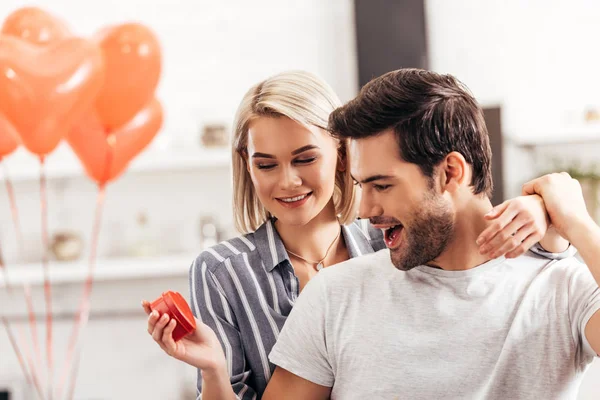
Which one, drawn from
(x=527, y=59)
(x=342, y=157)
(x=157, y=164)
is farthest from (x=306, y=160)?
(x=527, y=59)

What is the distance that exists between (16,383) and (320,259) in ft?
8.22

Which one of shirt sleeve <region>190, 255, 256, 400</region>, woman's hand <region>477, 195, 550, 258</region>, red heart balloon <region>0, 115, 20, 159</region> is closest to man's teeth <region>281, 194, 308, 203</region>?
shirt sleeve <region>190, 255, 256, 400</region>

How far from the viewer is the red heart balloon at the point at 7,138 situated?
2047mm

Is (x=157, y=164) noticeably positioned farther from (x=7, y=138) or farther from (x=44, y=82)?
(x=44, y=82)

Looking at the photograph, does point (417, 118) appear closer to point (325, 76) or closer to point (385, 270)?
point (385, 270)

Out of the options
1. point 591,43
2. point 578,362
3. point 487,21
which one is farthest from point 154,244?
point 578,362

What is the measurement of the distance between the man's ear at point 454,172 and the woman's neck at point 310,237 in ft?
1.51

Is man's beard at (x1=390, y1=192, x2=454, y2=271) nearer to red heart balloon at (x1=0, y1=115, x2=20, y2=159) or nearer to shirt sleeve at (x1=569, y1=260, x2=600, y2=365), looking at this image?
shirt sleeve at (x1=569, y1=260, x2=600, y2=365)

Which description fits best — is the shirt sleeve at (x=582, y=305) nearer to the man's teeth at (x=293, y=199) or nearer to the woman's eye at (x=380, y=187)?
the woman's eye at (x=380, y=187)

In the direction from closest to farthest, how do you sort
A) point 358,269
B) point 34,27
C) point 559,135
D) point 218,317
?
point 358,269
point 218,317
point 34,27
point 559,135

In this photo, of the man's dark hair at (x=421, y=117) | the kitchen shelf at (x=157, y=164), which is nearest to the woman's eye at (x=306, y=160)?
the man's dark hair at (x=421, y=117)

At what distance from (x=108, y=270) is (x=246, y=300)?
6.17 feet

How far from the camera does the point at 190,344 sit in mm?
1337

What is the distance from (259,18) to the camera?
3539 mm
